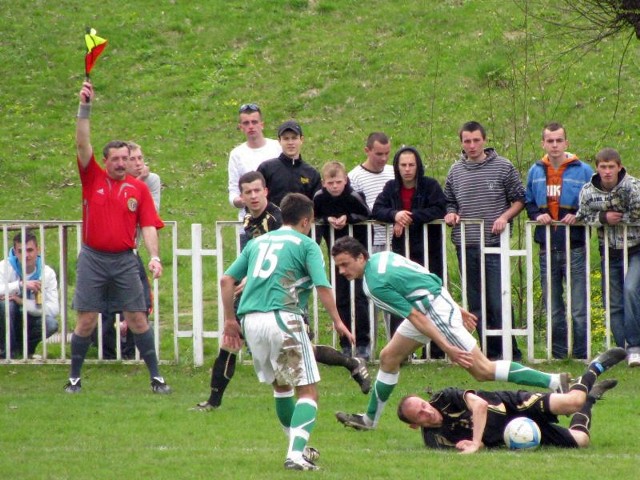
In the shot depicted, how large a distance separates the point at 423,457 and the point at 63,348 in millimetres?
5318

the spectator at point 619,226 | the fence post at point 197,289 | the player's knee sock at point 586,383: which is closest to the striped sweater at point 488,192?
the spectator at point 619,226

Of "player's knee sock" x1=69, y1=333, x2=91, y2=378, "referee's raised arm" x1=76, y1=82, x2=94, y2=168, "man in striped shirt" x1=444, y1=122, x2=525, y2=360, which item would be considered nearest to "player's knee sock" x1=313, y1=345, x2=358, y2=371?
"man in striped shirt" x1=444, y1=122, x2=525, y2=360

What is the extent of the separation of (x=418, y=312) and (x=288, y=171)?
10.8ft

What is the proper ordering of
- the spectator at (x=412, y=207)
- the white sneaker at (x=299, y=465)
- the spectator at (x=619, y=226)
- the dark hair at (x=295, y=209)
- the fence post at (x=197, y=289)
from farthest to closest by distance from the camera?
the fence post at (x=197, y=289) < the spectator at (x=412, y=207) < the spectator at (x=619, y=226) < the dark hair at (x=295, y=209) < the white sneaker at (x=299, y=465)

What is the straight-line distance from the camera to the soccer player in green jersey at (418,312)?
8.97m

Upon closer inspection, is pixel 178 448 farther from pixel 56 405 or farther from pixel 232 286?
pixel 56 405

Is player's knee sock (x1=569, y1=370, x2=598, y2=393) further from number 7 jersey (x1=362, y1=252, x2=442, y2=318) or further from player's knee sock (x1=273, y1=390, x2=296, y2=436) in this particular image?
player's knee sock (x1=273, y1=390, x2=296, y2=436)

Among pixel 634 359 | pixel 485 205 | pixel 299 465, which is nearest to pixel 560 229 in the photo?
pixel 485 205

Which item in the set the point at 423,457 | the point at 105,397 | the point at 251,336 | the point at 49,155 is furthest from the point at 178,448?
the point at 49,155

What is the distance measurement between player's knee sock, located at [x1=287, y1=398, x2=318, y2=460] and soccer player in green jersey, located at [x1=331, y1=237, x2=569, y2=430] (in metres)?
1.26

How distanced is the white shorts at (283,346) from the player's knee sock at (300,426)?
0.18 meters

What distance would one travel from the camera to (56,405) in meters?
10.5

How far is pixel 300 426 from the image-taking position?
25.9ft

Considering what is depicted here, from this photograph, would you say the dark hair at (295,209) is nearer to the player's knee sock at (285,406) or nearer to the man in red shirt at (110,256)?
the player's knee sock at (285,406)
